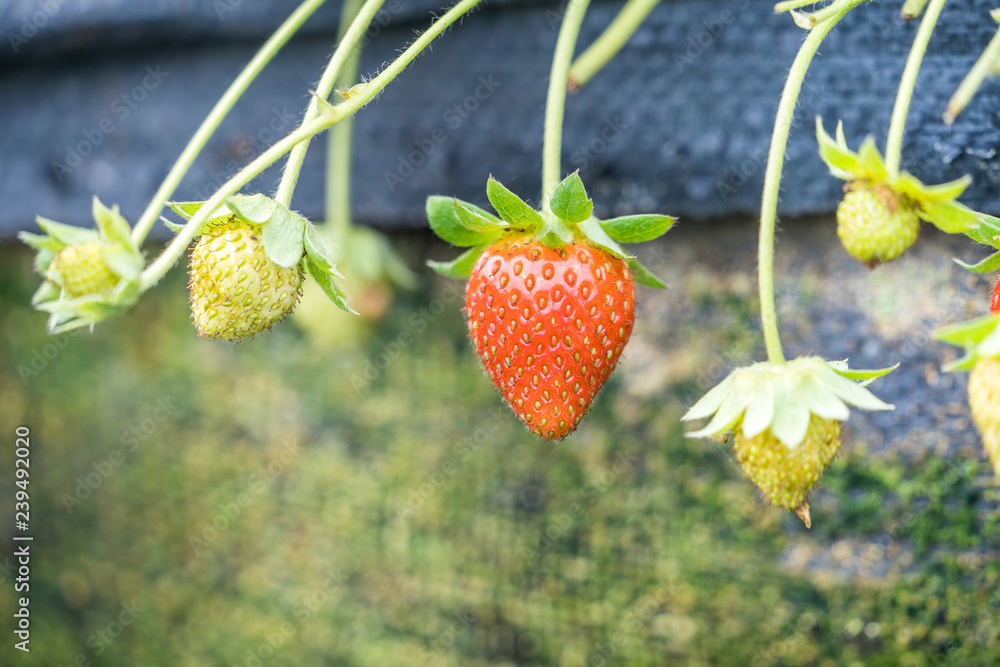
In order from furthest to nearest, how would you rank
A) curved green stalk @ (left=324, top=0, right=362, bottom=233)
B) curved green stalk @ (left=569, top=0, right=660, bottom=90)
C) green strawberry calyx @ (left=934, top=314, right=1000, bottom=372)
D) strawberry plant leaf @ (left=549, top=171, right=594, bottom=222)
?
1. curved green stalk @ (left=324, top=0, right=362, bottom=233)
2. curved green stalk @ (left=569, top=0, right=660, bottom=90)
3. strawberry plant leaf @ (left=549, top=171, right=594, bottom=222)
4. green strawberry calyx @ (left=934, top=314, right=1000, bottom=372)

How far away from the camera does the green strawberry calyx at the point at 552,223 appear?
444 millimetres

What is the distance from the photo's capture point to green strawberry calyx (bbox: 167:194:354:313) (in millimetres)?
419

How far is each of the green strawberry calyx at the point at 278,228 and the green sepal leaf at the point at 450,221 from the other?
0.08 meters

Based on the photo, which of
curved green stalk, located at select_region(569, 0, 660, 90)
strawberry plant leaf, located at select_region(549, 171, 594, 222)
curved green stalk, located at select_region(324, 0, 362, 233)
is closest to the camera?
strawberry plant leaf, located at select_region(549, 171, 594, 222)

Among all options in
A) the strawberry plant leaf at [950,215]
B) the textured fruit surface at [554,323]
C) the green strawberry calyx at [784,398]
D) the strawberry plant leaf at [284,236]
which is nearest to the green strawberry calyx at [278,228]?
the strawberry plant leaf at [284,236]

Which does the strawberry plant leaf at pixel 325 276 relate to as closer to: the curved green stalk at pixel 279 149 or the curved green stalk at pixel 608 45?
the curved green stalk at pixel 279 149

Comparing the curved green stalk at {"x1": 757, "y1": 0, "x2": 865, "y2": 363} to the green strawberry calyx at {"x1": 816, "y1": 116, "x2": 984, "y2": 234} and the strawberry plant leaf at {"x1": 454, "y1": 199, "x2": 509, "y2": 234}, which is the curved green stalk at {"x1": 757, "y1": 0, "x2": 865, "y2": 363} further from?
the strawberry plant leaf at {"x1": 454, "y1": 199, "x2": 509, "y2": 234}

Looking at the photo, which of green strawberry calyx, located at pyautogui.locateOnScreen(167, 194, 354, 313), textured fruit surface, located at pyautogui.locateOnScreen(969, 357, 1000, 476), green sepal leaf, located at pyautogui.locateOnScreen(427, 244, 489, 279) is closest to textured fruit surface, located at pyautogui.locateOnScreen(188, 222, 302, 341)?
green strawberry calyx, located at pyautogui.locateOnScreen(167, 194, 354, 313)

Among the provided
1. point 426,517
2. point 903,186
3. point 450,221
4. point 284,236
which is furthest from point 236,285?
point 426,517

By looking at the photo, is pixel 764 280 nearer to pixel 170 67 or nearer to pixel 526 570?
pixel 526 570

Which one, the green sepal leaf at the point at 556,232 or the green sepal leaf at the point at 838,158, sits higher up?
the green sepal leaf at the point at 838,158

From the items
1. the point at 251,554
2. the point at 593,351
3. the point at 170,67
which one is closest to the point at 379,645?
the point at 251,554

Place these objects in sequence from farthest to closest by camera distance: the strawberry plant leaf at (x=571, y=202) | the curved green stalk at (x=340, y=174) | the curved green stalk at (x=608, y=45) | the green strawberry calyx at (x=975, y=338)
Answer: the curved green stalk at (x=340, y=174) → the curved green stalk at (x=608, y=45) → the strawberry plant leaf at (x=571, y=202) → the green strawberry calyx at (x=975, y=338)

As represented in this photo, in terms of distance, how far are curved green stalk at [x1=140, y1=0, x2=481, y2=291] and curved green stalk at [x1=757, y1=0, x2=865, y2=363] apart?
181mm
